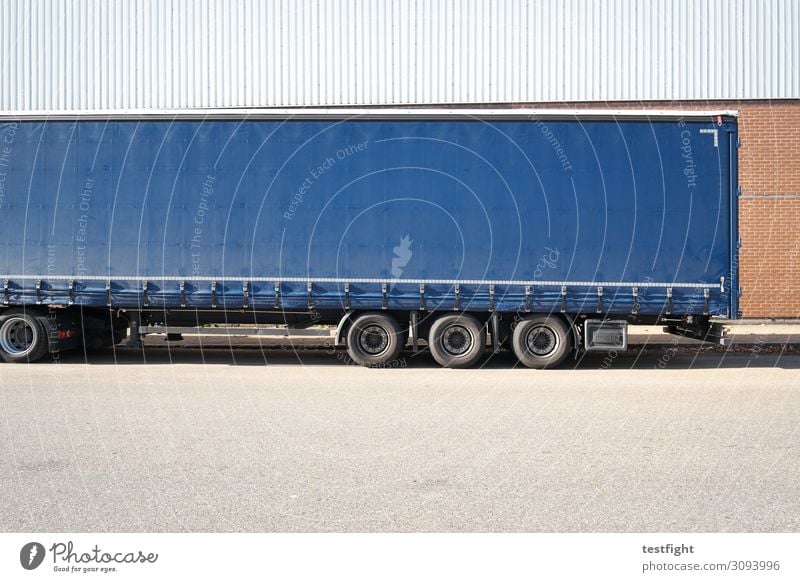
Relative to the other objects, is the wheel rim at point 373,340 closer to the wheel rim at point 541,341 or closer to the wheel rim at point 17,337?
the wheel rim at point 541,341

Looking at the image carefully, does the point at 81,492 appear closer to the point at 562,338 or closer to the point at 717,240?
the point at 562,338

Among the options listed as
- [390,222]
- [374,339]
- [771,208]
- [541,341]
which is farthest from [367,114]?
[771,208]

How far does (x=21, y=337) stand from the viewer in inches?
465

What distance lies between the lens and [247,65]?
1814 centimetres

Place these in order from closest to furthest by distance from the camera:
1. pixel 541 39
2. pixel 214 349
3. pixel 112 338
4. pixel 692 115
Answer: pixel 692 115 < pixel 112 338 < pixel 214 349 < pixel 541 39

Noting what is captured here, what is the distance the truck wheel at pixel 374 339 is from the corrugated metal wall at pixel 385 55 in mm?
8388

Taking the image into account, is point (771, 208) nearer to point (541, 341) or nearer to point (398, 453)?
point (541, 341)

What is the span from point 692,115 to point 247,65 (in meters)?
11.6

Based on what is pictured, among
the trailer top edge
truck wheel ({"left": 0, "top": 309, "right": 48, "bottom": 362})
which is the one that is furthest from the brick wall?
truck wheel ({"left": 0, "top": 309, "right": 48, "bottom": 362})

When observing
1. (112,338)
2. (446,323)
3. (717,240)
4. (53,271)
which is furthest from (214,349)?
(717,240)

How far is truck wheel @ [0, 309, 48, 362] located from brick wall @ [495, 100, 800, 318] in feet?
50.5

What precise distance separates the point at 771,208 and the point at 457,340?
10.3 m

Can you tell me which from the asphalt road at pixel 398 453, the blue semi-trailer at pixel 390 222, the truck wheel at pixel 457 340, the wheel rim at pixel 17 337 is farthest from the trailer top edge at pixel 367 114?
the asphalt road at pixel 398 453

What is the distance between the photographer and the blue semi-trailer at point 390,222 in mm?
11055
